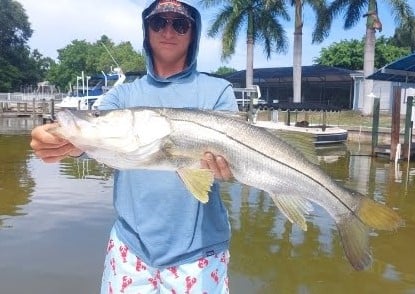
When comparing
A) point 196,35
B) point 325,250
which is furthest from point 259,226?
point 196,35

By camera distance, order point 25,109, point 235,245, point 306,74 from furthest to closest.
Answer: point 306,74 → point 25,109 → point 235,245

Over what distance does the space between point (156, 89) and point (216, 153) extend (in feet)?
1.77

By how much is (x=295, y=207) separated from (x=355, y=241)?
0.97 ft

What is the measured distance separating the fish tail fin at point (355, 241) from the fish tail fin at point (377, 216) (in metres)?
0.03

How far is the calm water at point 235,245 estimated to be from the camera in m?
5.04

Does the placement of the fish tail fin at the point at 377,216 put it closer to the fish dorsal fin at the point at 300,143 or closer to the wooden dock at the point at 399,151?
the fish dorsal fin at the point at 300,143

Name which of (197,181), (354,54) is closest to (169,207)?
(197,181)

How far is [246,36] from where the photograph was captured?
36.1 meters

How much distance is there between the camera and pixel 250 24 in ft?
117

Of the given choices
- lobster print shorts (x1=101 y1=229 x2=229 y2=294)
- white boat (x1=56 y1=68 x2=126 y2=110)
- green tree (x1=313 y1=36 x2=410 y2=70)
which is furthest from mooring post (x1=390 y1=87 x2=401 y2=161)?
green tree (x1=313 y1=36 x2=410 y2=70)

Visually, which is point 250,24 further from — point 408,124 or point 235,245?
point 235,245

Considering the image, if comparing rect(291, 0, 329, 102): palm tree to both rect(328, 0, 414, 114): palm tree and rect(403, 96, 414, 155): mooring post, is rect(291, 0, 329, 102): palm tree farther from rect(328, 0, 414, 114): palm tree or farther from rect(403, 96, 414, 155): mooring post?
rect(403, 96, 414, 155): mooring post

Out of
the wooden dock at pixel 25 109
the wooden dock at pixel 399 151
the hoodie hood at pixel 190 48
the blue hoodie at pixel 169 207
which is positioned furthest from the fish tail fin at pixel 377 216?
the wooden dock at pixel 25 109

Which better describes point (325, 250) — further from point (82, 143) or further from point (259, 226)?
point (82, 143)
